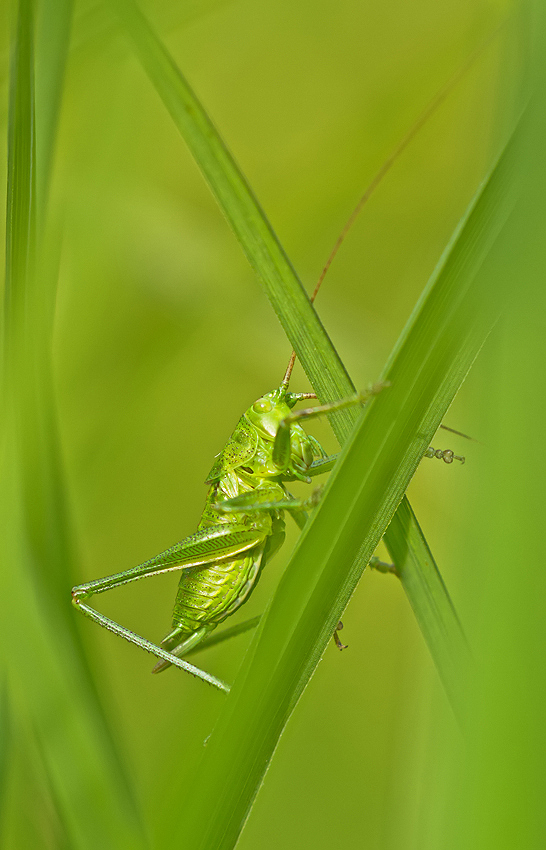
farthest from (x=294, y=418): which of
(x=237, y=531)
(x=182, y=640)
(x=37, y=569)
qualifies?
(x=182, y=640)

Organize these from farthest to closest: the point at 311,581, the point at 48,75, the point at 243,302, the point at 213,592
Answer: the point at 243,302 → the point at 213,592 → the point at 48,75 → the point at 311,581

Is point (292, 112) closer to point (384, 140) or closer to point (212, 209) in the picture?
point (212, 209)

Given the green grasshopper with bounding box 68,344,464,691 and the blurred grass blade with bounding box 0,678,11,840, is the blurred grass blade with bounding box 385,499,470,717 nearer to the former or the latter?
the green grasshopper with bounding box 68,344,464,691

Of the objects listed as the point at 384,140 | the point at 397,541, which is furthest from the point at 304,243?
the point at 397,541

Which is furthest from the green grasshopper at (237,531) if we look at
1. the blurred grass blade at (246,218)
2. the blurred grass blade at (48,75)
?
the blurred grass blade at (48,75)

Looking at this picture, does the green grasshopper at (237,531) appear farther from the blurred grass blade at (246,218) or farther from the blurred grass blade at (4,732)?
the blurred grass blade at (246,218)

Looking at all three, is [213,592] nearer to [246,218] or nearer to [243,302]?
[243,302]

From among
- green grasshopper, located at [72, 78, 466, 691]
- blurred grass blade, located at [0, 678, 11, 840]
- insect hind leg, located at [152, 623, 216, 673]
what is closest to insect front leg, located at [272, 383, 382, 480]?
green grasshopper, located at [72, 78, 466, 691]
